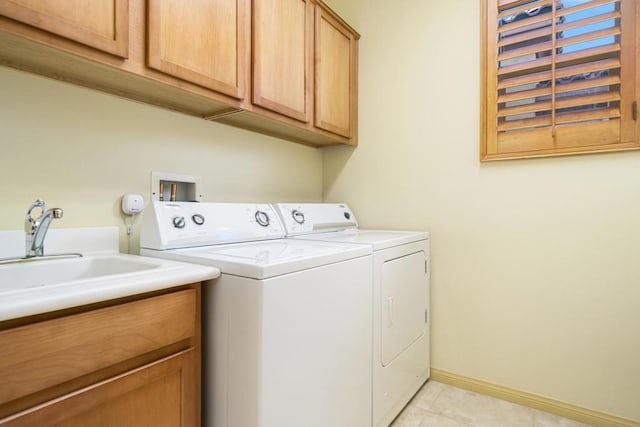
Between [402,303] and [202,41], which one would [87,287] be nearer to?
[202,41]

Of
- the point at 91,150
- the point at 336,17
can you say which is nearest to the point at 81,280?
the point at 91,150

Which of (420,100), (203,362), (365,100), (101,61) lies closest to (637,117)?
(420,100)

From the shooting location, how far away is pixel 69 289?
702 millimetres

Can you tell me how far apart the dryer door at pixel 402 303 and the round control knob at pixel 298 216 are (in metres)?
0.57

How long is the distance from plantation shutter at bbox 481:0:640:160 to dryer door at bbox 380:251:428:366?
78 centimetres

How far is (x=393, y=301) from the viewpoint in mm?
1549

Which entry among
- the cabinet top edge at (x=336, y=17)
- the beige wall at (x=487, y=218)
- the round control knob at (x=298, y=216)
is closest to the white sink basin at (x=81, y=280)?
the round control knob at (x=298, y=216)

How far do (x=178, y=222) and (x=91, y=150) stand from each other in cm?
43

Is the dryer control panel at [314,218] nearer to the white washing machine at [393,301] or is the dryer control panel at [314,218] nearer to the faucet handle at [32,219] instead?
the white washing machine at [393,301]

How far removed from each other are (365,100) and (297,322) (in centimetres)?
175

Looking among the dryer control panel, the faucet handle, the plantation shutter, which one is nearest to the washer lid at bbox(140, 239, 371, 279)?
the faucet handle

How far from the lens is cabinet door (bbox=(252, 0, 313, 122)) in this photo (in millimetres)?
1524

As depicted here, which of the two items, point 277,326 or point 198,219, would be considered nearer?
point 277,326

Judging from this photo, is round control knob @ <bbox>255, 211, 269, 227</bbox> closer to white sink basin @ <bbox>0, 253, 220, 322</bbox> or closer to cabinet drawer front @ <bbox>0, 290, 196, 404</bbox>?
white sink basin @ <bbox>0, 253, 220, 322</bbox>
